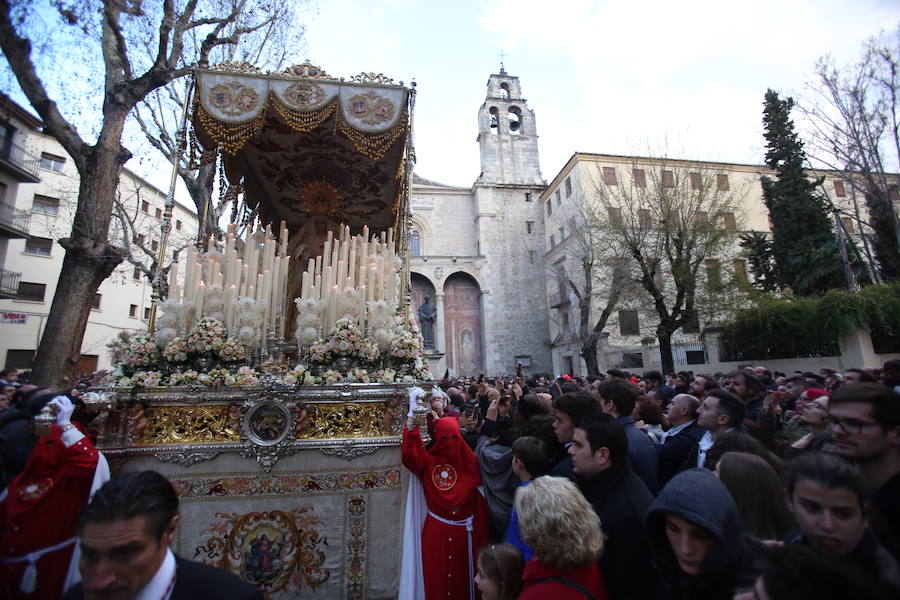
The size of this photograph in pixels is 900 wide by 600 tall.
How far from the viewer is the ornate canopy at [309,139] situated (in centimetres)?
535

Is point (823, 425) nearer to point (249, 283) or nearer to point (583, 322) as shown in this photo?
point (249, 283)

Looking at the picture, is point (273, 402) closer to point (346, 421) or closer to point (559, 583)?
point (346, 421)

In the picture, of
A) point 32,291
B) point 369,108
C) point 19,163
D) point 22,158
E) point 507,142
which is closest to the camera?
point 369,108

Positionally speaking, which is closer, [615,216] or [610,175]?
[615,216]

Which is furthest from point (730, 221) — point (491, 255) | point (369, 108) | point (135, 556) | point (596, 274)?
point (135, 556)

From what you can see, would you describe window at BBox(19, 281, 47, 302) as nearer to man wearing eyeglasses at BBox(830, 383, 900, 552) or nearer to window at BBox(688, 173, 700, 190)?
man wearing eyeglasses at BBox(830, 383, 900, 552)

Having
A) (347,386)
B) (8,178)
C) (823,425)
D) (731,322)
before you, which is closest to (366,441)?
(347,386)

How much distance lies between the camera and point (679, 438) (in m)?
3.32

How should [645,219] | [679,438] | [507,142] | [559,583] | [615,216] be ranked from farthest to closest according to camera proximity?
1. [507,142]
2. [645,219]
3. [615,216]
4. [679,438]
5. [559,583]

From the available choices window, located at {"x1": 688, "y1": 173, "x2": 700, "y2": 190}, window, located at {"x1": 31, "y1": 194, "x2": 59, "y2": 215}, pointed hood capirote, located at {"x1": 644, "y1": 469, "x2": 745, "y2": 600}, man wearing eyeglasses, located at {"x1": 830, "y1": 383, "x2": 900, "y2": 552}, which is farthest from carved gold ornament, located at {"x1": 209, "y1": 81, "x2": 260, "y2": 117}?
window, located at {"x1": 31, "y1": 194, "x2": 59, "y2": 215}

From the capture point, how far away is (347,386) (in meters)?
4.01

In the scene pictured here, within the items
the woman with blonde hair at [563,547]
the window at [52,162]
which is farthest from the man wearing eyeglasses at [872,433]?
the window at [52,162]

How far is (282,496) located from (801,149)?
23.9 m

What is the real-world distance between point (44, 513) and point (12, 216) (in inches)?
781
